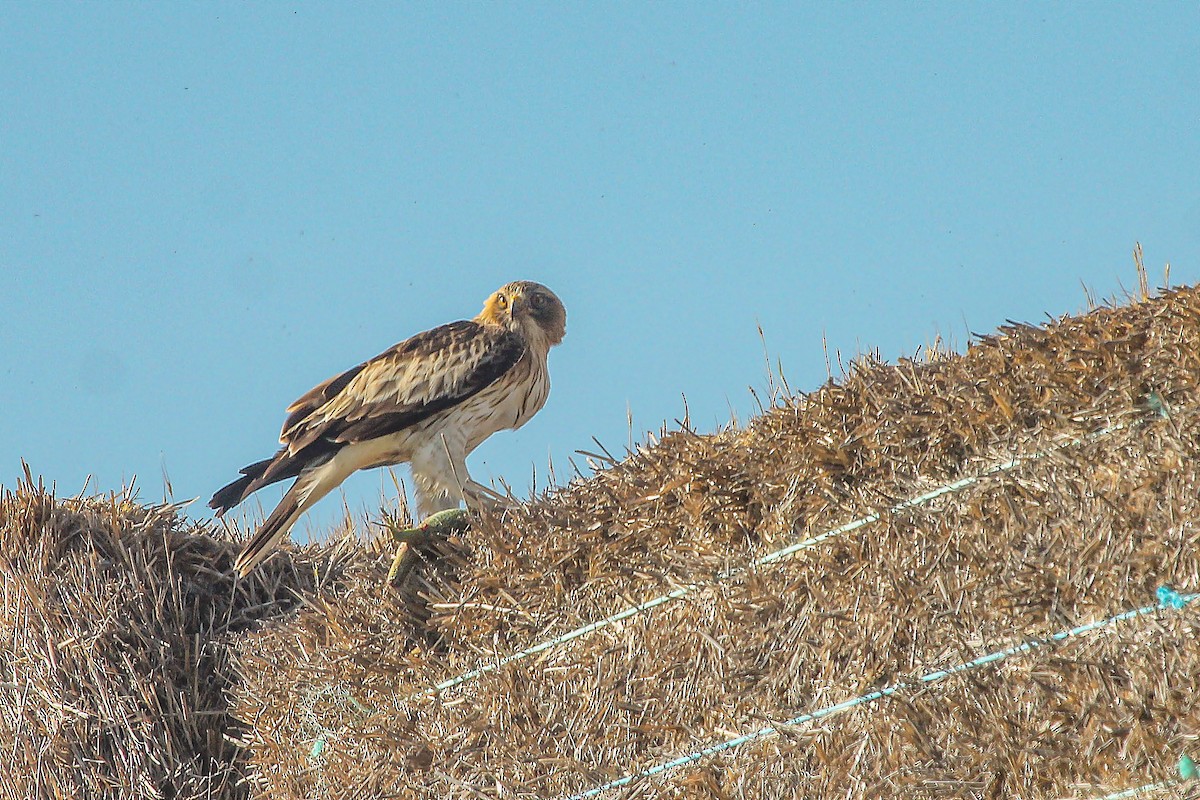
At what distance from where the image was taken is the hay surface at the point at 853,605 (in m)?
3.43

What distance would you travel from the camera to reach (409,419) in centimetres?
706

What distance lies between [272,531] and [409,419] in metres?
0.86

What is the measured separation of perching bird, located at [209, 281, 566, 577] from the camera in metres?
6.91

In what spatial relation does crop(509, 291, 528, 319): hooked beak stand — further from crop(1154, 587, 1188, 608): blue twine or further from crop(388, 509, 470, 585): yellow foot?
crop(1154, 587, 1188, 608): blue twine

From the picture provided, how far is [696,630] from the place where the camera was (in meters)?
4.37

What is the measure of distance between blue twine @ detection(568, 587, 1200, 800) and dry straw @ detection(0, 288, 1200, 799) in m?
0.02

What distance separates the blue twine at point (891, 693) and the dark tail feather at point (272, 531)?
2684mm

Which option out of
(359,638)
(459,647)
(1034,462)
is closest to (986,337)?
(1034,462)

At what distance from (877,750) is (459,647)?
1967mm

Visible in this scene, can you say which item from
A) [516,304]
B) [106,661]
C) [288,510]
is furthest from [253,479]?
[516,304]

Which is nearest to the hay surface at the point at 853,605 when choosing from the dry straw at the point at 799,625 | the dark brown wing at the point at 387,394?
the dry straw at the point at 799,625

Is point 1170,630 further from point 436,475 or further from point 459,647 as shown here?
point 436,475

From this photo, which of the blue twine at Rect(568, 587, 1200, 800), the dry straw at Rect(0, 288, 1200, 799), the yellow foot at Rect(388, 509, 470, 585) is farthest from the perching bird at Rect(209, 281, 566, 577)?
the blue twine at Rect(568, 587, 1200, 800)

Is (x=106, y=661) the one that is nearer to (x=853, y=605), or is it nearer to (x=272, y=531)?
(x=272, y=531)
